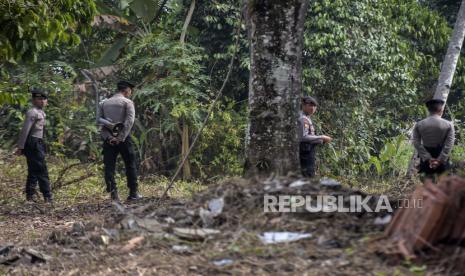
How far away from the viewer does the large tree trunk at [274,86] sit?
6.93 m

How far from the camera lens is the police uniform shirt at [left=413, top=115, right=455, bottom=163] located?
28.6 feet

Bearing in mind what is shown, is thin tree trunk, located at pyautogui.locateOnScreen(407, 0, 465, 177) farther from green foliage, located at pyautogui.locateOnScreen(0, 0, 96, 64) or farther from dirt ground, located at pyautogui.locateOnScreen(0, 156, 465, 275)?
dirt ground, located at pyautogui.locateOnScreen(0, 156, 465, 275)

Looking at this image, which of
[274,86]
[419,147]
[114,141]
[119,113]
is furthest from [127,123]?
[419,147]

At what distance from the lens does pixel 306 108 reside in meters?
9.51

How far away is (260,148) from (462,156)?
27.2 feet

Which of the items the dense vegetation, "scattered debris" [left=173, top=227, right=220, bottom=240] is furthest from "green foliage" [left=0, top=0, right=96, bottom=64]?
the dense vegetation

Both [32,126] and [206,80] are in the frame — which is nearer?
[32,126]

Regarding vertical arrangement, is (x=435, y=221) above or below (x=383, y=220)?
above

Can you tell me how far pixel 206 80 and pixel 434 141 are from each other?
7.56 m

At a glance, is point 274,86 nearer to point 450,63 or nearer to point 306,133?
point 306,133

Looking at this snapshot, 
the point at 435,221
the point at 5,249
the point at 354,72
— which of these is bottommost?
the point at 5,249

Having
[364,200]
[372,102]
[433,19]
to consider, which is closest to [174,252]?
[364,200]

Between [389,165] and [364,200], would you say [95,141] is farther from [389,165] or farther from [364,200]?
[364,200]

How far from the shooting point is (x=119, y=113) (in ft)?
33.2
